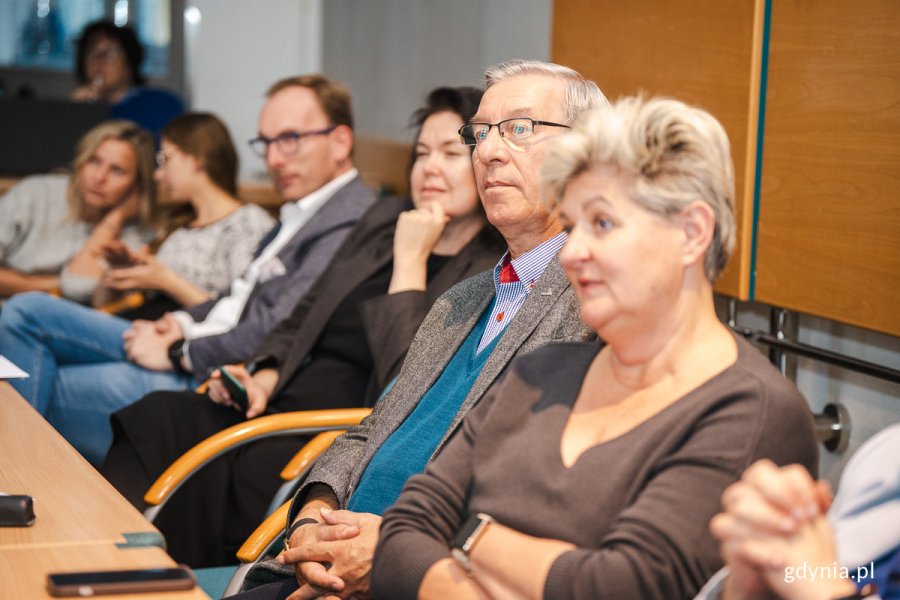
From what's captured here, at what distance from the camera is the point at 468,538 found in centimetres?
145

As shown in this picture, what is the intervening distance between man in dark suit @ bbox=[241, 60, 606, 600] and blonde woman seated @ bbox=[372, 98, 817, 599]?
0.38 meters

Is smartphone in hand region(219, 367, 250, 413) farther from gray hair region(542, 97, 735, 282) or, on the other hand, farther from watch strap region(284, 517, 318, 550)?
gray hair region(542, 97, 735, 282)

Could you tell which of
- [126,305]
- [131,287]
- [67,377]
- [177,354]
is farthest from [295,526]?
[126,305]

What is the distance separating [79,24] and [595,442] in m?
6.82

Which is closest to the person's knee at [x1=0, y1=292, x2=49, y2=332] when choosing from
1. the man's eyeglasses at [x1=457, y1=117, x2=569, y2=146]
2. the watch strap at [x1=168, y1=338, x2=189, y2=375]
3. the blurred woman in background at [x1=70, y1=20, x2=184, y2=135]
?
the watch strap at [x1=168, y1=338, x2=189, y2=375]

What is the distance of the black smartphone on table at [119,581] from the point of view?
1286 mm

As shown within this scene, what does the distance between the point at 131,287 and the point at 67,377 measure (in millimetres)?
613

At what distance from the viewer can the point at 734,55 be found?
2508mm

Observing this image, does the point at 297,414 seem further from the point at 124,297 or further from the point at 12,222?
the point at 12,222

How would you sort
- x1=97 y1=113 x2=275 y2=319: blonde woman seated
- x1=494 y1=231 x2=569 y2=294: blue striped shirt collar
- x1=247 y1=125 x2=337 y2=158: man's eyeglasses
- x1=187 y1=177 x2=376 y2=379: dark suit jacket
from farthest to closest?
x1=97 y1=113 x2=275 y2=319: blonde woman seated < x1=247 y1=125 x2=337 y2=158: man's eyeglasses < x1=187 y1=177 x2=376 y2=379: dark suit jacket < x1=494 y1=231 x2=569 y2=294: blue striped shirt collar

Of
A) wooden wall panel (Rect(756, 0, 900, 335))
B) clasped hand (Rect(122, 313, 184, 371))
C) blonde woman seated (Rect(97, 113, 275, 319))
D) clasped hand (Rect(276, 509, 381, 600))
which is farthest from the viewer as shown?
blonde woman seated (Rect(97, 113, 275, 319))

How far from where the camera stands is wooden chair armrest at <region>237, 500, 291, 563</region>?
2084 mm

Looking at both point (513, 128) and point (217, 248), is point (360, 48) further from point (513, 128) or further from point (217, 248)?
point (513, 128)

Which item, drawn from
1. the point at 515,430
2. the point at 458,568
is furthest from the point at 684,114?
the point at 458,568
